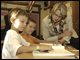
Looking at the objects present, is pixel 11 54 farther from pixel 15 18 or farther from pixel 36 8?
pixel 36 8

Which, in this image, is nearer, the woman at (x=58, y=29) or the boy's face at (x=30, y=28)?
the boy's face at (x=30, y=28)

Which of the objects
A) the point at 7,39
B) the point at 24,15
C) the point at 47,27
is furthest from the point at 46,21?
the point at 7,39

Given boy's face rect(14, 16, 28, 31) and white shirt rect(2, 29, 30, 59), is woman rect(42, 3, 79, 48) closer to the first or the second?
boy's face rect(14, 16, 28, 31)

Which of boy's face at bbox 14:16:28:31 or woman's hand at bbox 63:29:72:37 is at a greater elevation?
boy's face at bbox 14:16:28:31

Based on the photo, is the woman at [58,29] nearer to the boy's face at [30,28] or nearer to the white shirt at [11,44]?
the boy's face at [30,28]

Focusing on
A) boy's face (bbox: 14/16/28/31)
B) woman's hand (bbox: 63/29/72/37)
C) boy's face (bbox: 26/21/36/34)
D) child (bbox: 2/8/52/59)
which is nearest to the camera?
child (bbox: 2/8/52/59)

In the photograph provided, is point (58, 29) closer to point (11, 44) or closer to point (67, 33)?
point (67, 33)

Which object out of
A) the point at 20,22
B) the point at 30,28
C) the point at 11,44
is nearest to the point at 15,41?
the point at 11,44

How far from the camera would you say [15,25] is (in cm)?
74

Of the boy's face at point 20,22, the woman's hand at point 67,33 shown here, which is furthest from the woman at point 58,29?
the boy's face at point 20,22

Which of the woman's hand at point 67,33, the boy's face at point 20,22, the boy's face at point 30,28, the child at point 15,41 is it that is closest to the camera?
the child at point 15,41

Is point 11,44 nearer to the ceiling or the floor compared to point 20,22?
nearer to the floor

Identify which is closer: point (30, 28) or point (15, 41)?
point (15, 41)

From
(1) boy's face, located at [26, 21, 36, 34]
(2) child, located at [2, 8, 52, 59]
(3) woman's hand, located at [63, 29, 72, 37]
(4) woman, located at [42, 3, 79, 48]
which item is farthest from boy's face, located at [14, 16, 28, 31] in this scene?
(3) woman's hand, located at [63, 29, 72, 37]
